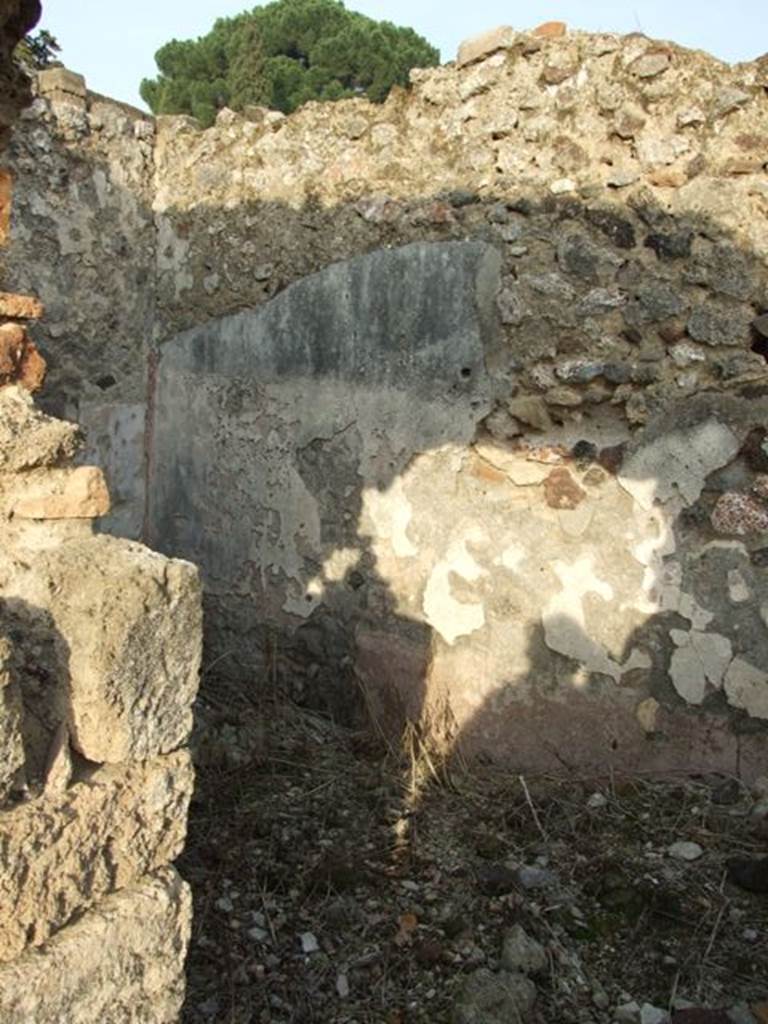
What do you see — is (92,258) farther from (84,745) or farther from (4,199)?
(84,745)

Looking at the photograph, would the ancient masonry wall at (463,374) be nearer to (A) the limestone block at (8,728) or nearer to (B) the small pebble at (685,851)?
(B) the small pebble at (685,851)

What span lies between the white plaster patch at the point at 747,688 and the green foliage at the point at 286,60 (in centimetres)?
1444

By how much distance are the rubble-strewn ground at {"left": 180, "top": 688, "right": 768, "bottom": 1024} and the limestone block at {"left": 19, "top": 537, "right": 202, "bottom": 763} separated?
1037mm

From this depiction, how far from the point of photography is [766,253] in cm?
293

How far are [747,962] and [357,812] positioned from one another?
122cm

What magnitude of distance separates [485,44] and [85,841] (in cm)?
296

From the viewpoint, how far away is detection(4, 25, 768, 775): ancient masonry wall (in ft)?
9.79

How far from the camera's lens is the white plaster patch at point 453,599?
3.37 m

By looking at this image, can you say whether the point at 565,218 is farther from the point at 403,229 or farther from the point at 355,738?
the point at 355,738

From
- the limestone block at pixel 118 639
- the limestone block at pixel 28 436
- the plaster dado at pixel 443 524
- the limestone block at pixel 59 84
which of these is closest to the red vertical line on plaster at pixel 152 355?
the plaster dado at pixel 443 524

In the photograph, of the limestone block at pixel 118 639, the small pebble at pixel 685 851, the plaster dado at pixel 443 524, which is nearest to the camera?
the limestone block at pixel 118 639

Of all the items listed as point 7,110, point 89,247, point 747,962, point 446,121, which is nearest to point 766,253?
point 446,121

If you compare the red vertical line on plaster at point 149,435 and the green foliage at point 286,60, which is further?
the green foliage at point 286,60

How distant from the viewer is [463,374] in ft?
11.0
